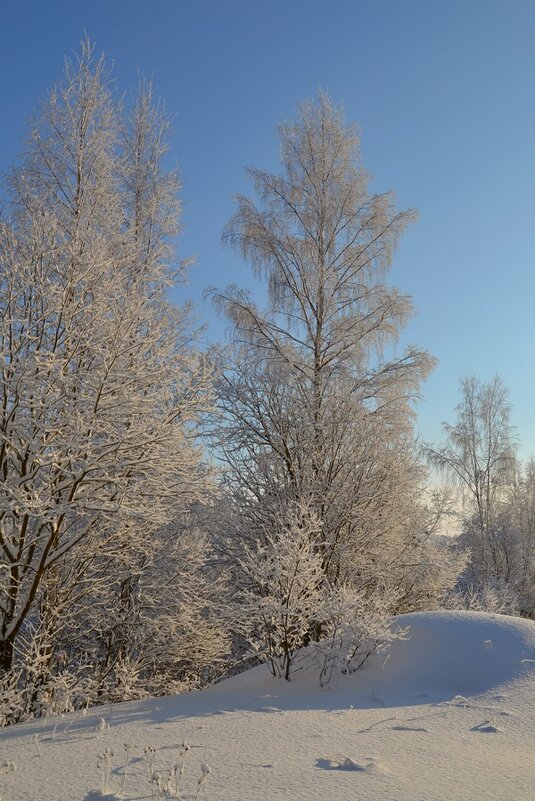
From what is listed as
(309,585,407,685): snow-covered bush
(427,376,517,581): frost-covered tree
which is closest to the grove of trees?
(309,585,407,685): snow-covered bush

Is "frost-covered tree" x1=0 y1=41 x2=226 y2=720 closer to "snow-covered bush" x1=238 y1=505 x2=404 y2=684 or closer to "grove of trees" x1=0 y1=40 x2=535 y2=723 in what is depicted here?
"grove of trees" x1=0 y1=40 x2=535 y2=723

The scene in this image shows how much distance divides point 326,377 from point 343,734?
6789 mm

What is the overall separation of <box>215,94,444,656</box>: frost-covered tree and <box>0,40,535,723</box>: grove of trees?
0.04m

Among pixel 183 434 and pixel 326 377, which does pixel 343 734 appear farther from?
pixel 326 377

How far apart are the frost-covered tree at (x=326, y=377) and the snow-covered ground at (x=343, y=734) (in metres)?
3.01

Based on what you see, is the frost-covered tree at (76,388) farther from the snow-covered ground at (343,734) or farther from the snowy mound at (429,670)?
the snowy mound at (429,670)

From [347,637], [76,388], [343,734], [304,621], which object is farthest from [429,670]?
[76,388]

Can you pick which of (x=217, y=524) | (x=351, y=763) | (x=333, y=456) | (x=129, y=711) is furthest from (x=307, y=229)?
(x=351, y=763)

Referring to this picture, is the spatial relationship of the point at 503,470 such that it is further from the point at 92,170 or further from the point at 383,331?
the point at 92,170

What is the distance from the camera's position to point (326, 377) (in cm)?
1026

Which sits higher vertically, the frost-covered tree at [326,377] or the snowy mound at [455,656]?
the frost-covered tree at [326,377]

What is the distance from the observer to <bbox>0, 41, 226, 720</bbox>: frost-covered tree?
5324mm

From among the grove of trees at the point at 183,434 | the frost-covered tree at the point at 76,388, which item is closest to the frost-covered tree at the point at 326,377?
the grove of trees at the point at 183,434

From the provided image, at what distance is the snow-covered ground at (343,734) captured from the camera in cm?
297
